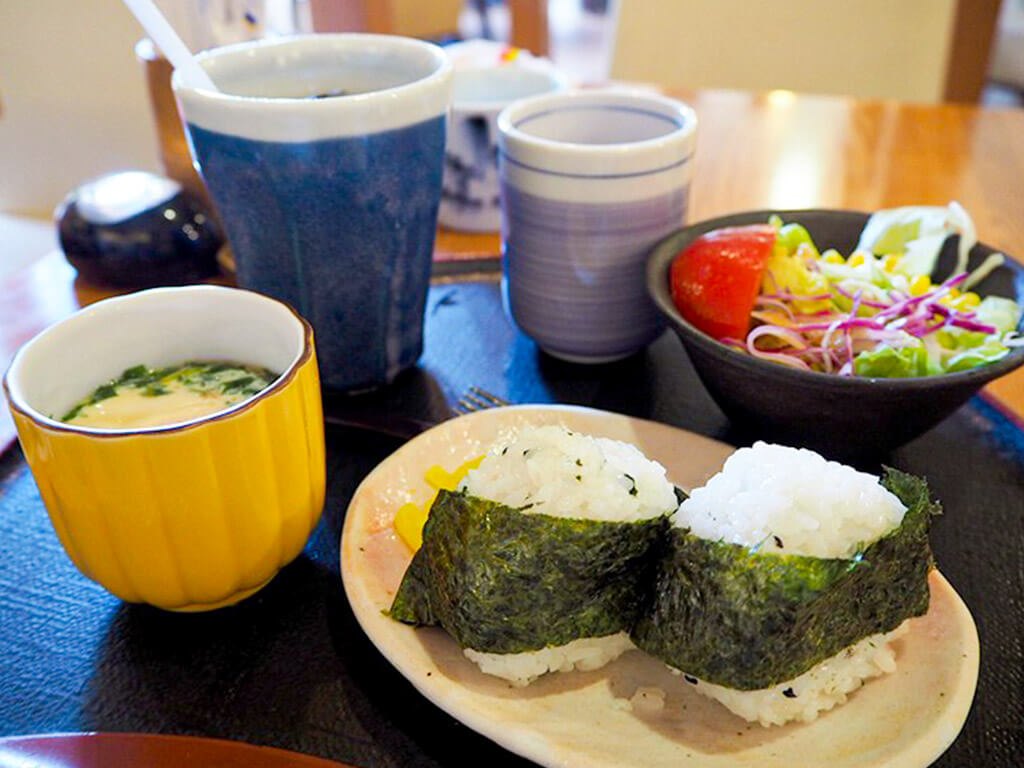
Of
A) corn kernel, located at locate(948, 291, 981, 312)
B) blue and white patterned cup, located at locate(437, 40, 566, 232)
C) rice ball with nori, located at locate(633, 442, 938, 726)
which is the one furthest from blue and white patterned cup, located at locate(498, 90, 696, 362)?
rice ball with nori, located at locate(633, 442, 938, 726)

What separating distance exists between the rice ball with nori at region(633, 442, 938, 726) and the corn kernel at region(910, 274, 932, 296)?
41 centimetres

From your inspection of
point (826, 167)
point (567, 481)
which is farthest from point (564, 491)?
point (826, 167)

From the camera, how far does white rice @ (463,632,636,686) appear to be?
68 centimetres

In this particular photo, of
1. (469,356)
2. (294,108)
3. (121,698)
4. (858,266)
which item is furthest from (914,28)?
(121,698)

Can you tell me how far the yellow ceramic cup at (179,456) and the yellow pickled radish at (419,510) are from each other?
0.08 metres

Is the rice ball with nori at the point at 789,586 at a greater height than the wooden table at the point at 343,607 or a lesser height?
greater

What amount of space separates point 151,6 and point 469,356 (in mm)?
533

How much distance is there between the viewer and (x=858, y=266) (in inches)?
41.8

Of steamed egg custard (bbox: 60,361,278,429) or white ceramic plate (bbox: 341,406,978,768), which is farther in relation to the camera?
steamed egg custard (bbox: 60,361,278,429)

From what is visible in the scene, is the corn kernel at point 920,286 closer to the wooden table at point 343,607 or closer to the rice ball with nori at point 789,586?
the wooden table at point 343,607

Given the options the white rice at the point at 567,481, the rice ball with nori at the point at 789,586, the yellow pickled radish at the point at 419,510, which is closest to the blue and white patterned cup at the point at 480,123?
the yellow pickled radish at the point at 419,510

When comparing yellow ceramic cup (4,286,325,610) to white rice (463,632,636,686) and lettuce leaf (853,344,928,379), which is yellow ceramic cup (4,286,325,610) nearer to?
white rice (463,632,636,686)

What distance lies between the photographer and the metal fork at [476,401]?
1.04 meters

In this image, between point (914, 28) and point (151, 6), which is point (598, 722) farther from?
point (914, 28)
